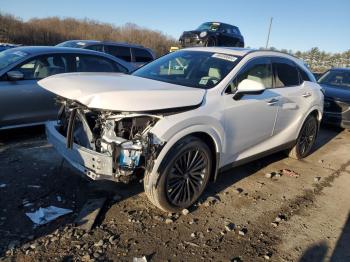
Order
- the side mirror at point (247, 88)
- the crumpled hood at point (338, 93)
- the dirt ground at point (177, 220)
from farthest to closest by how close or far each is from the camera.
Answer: the crumpled hood at point (338, 93) → the side mirror at point (247, 88) → the dirt ground at point (177, 220)

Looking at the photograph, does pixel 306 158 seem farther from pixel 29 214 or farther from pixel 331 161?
pixel 29 214

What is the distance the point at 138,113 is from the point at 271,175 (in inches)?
114

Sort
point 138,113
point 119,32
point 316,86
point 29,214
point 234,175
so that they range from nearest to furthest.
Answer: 1. point 138,113
2. point 29,214
3. point 234,175
4. point 316,86
5. point 119,32

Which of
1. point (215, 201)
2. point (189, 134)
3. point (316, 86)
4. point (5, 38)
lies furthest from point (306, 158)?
point (5, 38)

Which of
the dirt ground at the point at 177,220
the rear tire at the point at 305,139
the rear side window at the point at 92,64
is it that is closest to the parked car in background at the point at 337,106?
the rear tire at the point at 305,139

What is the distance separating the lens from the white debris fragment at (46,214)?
3.60 m

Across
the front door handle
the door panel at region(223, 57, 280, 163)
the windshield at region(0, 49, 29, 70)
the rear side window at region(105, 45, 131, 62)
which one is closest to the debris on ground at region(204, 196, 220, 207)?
the door panel at region(223, 57, 280, 163)

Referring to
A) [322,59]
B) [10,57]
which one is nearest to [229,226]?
[10,57]

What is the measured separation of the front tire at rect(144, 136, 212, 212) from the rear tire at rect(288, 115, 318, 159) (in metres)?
2.68

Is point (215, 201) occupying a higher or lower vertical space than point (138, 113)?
lower

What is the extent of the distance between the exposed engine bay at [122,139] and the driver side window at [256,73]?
1.28 m

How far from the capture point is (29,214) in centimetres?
371

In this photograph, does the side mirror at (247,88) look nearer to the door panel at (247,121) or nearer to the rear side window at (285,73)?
the door panel at (247,121)

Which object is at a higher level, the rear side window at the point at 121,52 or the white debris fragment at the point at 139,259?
the rear side window at the point at 121,52
